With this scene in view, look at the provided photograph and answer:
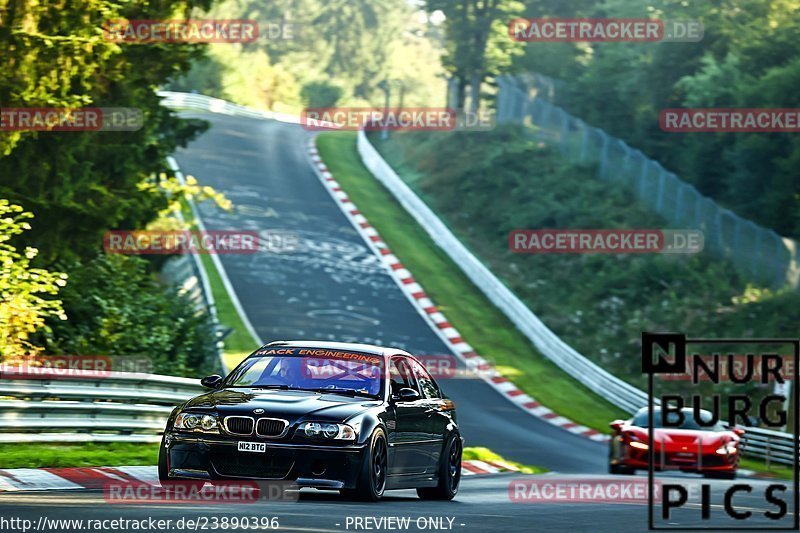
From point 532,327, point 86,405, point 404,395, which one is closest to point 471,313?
point 532,327

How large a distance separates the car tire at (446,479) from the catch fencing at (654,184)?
85.9ft

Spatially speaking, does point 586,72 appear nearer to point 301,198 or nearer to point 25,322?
point 301,198

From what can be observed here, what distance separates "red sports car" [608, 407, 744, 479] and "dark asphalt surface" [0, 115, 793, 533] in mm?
220

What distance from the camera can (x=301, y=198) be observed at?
4778cm

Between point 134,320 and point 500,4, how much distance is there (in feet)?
131

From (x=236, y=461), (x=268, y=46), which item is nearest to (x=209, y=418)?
(x=236, y=461)

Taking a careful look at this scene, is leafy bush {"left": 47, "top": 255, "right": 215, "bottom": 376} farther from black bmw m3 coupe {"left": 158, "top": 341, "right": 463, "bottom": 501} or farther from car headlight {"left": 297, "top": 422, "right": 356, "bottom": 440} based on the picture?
car headlight {"left": 297, "top": 422, "right": 356, "bottom": 440}

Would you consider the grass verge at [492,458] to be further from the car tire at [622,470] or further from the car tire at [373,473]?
the car tire at [373,473]

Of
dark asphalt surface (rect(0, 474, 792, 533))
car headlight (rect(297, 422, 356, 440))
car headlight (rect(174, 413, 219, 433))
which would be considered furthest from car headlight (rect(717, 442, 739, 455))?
car headlight (rect(174, 413, 219, 433))

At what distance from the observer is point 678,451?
19.8 metres

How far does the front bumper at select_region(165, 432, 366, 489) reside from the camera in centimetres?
1123

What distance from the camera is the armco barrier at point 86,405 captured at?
47.7ft

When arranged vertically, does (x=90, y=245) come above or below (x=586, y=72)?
below

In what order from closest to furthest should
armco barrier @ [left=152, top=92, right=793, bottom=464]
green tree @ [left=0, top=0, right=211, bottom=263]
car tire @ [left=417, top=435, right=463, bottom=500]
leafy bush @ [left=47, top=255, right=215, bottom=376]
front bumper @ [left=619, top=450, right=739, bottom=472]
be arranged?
car tire @ [left=417, top=435, right=463, bottom=500] < green tree @ [left=0, top=0, right=211, bottom=263] < front bumper @ [left=619, top=450, right=739, bottom=472] < leafy bush @ [left=47, top=255, right=215, bottom=376] < armco barrier @ [left=152, top=92, right=793, bottom=464]
